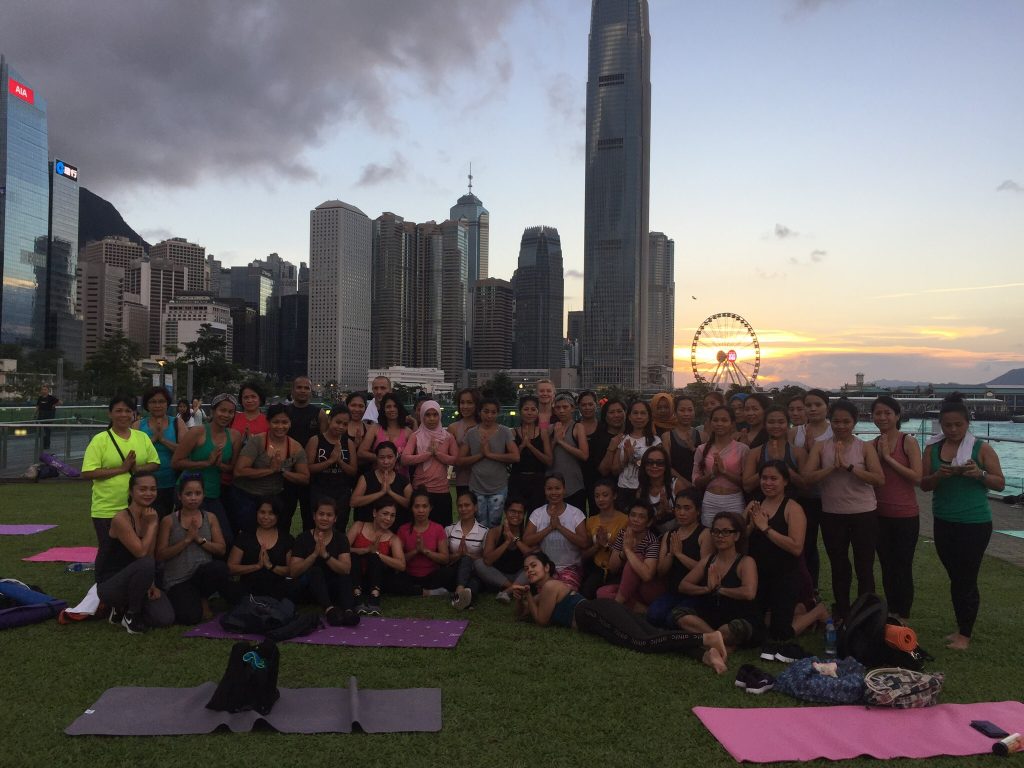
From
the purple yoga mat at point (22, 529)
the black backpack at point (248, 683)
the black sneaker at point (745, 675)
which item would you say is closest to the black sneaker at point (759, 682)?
the black sneaker at point (745, 675)

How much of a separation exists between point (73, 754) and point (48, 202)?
135266 mm

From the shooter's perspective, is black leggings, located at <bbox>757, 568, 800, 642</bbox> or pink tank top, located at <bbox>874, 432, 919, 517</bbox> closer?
black leggings, located at <bbox>757, 568, 800, 642</bbox>

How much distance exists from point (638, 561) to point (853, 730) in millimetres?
1911

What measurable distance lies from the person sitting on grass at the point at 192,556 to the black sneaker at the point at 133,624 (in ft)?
0.80

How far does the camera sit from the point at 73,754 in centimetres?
321

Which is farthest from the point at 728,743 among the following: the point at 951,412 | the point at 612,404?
the point at 612,404

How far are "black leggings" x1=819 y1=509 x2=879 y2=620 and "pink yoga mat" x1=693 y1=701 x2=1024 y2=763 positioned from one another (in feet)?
4.06

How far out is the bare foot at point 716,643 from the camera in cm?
443

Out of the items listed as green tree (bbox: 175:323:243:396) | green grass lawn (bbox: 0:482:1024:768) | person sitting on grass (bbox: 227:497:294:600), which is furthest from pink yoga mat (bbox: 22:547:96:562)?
green tree (bbox: 175:323:243:396)

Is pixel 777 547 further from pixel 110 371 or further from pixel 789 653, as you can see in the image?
pixel 110 371

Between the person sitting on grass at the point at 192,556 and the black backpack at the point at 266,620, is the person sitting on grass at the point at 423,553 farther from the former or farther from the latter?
the person sitting on grass at the point at 192,556

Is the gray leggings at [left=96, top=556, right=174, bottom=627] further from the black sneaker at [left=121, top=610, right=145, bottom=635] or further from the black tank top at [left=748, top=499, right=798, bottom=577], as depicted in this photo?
the black tank top at [left=748, top=499, right=798, bottom=577]

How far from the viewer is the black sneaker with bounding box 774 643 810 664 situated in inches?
177

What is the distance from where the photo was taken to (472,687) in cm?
404
